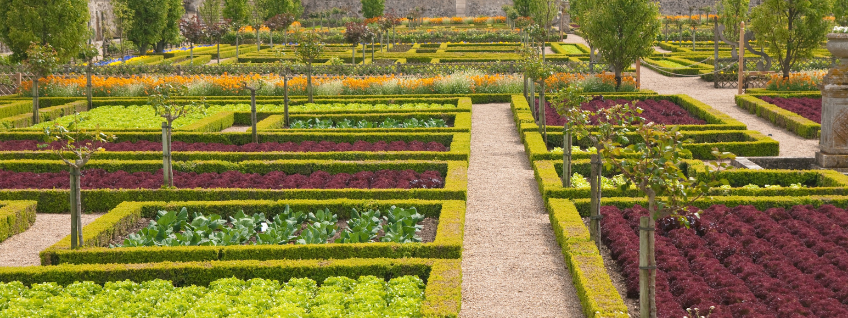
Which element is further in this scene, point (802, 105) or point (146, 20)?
point (146, 20)

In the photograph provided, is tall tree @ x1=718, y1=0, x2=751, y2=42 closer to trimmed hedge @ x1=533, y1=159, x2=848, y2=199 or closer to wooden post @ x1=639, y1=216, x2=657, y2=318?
trimmed hedge @ x1=533, y1=159, x2=848, y2=199

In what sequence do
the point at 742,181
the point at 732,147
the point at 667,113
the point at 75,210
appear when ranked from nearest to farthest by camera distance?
the point at 75,210 → the point at 742,181 → the point at 732,147 → the point at 667,113

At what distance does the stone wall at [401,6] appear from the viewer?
64.0m

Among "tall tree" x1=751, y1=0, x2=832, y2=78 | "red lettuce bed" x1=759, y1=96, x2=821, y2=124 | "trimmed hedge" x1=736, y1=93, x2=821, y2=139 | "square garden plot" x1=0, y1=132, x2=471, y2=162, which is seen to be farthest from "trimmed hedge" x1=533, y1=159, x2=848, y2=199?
"tall tree" x1=751, y1=0, x2=832, y2=78

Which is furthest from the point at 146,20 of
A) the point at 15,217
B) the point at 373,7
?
the point at 15,217

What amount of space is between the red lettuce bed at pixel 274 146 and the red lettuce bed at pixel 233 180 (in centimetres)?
181

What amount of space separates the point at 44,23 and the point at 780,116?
729 inches

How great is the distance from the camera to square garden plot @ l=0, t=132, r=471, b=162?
13.8m

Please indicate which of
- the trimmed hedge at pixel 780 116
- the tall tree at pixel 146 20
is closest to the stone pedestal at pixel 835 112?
the trimmed hedge at pixel 780 116

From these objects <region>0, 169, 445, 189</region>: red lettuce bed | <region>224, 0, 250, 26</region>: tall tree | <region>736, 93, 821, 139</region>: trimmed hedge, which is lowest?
<region>0, 169, 445, 189</region>: red lettuce bed

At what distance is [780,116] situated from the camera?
1778 cm

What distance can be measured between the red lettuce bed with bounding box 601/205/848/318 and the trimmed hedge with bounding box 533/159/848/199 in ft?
2.42

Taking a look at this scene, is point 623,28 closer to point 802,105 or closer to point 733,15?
point 802,105

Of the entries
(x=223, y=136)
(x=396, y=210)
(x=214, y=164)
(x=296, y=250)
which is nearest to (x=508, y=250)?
(x=396, y=210)
